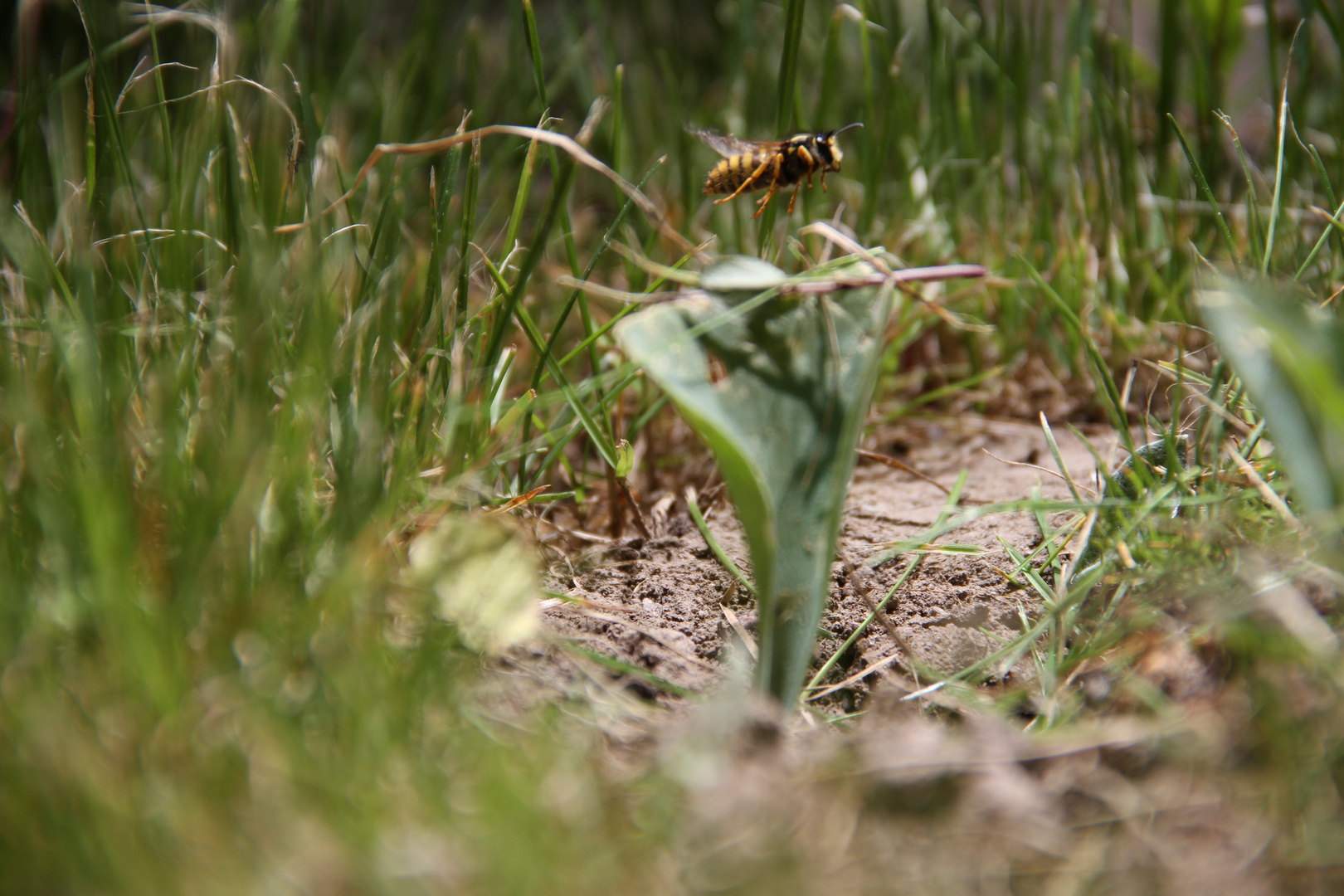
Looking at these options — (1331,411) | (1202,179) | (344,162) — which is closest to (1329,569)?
(1331,411)

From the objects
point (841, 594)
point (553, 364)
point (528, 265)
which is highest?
point (528, 265)

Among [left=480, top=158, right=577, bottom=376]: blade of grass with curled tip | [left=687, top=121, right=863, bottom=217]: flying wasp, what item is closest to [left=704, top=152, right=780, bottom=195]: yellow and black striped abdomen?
[left=687, top=121, right=863, bottom=217]: flying wasp

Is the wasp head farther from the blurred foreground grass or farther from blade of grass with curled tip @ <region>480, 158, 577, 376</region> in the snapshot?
blade of grass with curled tip @ <region>480, 158, 577, 376</region>

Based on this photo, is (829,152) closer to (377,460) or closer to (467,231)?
(467,231)

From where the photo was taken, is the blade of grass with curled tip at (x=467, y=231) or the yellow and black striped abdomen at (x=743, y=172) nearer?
the blade of grass with curled tip at (x=467, y=231)

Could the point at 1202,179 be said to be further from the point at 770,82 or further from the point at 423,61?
the point at 423,61

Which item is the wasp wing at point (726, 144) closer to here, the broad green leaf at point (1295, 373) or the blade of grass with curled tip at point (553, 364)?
the blade of grass with curled tip at point (553, 364)

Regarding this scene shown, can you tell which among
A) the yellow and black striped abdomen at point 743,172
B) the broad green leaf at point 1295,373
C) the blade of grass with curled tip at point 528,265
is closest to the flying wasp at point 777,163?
the yellow and black striped abdomen at point 743,172

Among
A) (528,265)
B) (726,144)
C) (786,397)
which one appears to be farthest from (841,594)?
(726,144)
